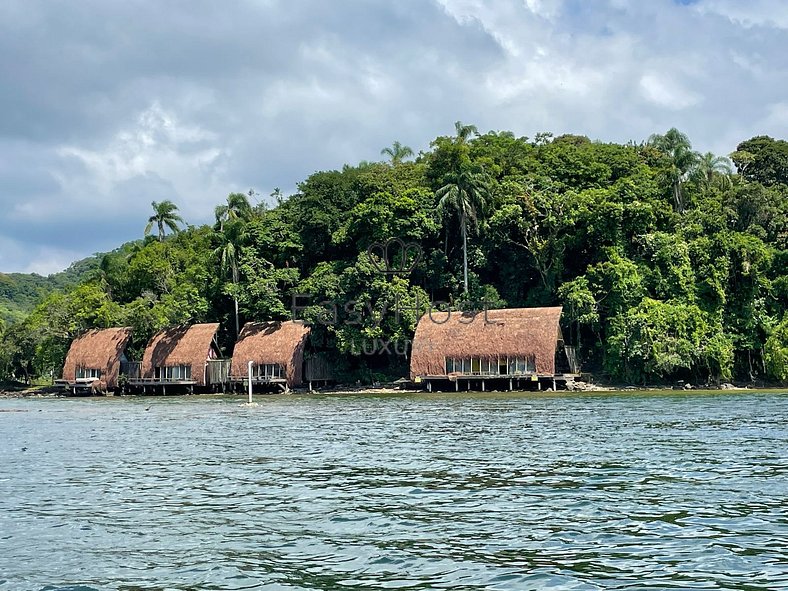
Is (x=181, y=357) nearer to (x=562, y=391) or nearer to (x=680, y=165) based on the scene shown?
(x=562, y=391)

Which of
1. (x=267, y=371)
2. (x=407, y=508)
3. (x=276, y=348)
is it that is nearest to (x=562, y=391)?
(x=276, y=348)

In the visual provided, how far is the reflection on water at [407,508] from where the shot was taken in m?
9.72

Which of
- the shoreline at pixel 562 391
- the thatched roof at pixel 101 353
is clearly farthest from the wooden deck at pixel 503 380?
the thatched roof at pixel 101 353

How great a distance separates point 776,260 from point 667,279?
6495 millimetres

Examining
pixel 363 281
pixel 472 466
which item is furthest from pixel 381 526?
pixel 363 281

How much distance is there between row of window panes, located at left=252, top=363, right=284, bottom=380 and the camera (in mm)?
58750

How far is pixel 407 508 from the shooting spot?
13406 mm

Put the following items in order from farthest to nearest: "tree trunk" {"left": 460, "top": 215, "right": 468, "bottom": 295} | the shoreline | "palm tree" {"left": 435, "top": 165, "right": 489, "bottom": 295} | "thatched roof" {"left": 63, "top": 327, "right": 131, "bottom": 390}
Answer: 1. "thatched roof" {"left": 63, "top": 327, "right": 131, "bottom": 390}
2. "palm tree" {"left": 435, "top": 165, "right": 489, "bottom": 295}
3. "tree trunk" {"left": 460, "top": 215, "right": 468, "bottom": 295}
4. the shoreline

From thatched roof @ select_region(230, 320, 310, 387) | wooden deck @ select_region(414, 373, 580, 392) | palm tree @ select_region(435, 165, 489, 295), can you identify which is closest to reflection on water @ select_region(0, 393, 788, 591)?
wooden deck @ select_region(414, 373, 580, 392)

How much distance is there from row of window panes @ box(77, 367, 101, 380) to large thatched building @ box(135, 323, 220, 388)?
11.9 ft

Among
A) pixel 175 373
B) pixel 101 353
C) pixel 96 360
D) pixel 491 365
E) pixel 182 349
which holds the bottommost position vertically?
pixel 175 373

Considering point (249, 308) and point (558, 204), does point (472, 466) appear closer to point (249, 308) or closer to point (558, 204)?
point (558, 204)

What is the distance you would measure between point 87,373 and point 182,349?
10.4 m

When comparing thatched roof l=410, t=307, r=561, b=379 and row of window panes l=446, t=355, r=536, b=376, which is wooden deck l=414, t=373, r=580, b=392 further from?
thatched roof l=410, t=307, r=561, b=379
